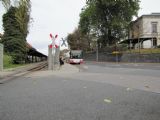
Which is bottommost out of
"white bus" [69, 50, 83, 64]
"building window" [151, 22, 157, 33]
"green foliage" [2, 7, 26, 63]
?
"white bus" [69, 50, 83, 64]

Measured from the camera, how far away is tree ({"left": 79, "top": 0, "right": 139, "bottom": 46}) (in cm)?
5481

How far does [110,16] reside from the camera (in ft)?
186

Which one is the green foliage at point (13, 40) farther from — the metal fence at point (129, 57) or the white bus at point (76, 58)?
the metal fence at point (129, 57)

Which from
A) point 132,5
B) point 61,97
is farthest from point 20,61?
point 61,97

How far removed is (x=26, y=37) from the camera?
47.5 metres

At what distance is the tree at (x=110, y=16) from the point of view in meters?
54.8

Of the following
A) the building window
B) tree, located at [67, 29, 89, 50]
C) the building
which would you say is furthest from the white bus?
tree, located at [67, 29, 89, 50]

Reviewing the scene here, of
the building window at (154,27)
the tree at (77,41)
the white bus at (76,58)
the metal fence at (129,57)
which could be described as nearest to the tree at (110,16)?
the metal fence at (129,57)

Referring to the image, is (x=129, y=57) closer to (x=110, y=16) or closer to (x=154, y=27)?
(x=110, y=16)

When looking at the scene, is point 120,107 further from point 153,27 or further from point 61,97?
point 153,27

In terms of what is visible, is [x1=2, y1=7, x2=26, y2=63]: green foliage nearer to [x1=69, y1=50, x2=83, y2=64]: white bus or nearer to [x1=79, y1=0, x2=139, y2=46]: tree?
[x1=69, y1=50, x2=83, y2=64]: white bus

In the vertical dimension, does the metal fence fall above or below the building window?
below

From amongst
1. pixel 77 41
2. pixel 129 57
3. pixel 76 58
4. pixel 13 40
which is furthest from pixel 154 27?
pixel 13 40

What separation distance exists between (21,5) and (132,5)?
1860 inches
